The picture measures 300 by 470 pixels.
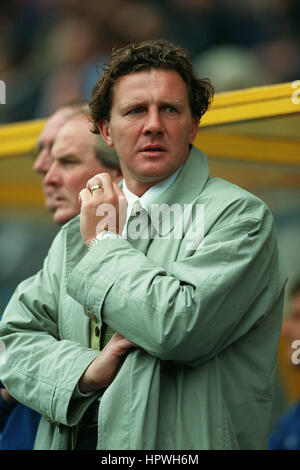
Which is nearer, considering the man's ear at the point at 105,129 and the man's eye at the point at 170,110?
the man's eye at the point at 170,110

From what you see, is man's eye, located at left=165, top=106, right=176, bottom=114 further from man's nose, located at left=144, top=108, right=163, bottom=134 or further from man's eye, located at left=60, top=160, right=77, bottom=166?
man's eye, located at left=60, top=160, right=77, bottom=166

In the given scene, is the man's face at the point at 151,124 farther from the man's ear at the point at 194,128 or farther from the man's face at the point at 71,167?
the man's face at the point at 71,167

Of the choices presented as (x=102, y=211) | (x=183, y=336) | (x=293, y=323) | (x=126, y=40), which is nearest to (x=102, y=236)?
(x=102, y=211)

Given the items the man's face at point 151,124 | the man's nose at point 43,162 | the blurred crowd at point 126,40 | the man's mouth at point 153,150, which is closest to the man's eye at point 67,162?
the man's nose at point 43,162

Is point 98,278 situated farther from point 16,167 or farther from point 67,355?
point 16,167

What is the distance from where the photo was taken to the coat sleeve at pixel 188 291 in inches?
71.1

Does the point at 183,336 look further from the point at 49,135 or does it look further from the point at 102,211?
the point at 49,135

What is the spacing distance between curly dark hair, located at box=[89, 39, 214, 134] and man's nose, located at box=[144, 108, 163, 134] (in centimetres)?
13

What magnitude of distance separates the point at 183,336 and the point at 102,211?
0.42 meters

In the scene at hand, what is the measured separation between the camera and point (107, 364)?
1933 mm

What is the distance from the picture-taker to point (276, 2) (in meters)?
5.49

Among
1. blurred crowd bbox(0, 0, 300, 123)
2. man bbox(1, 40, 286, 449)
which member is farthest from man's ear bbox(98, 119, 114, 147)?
blurred crowd bbox(0, 0, 300, 123)

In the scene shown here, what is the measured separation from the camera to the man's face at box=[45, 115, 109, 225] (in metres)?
2.78

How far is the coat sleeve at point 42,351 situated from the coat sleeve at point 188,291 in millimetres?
201
